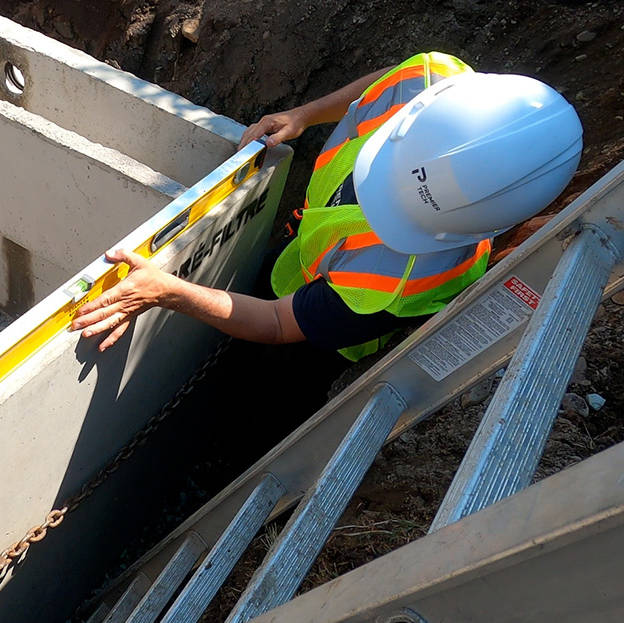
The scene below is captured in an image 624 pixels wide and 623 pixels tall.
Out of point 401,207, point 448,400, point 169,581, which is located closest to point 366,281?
point 401,207

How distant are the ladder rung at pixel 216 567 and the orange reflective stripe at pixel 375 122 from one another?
1509 mm

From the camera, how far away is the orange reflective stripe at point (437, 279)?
9.12ft

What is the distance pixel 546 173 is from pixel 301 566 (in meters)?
1.41

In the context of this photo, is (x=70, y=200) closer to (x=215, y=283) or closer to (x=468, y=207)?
(x=215, y=283)

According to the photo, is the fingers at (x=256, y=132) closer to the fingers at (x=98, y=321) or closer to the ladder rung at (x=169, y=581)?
the fingers at (x=98, y=321)

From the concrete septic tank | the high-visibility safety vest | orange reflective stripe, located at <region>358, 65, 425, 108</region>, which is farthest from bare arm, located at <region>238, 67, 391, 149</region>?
orange reflective stripe, located at <region>358, 65, 425, 108</region>

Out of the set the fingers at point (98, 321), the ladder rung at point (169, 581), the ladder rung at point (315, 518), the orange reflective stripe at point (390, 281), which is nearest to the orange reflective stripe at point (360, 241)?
the orange reflective stripe at point (390, 281)

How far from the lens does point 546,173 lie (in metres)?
2.45

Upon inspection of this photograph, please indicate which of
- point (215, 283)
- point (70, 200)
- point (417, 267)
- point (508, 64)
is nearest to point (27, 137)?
point (70, 200)

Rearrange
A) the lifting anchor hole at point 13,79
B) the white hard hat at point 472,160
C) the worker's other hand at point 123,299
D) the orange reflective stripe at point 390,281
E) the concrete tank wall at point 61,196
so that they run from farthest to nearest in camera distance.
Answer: the lifting anchor hole at point 13,79
the concrete tank wall at point 61,196
the orange reflective stripe at point 390,281
the worker's other hand at point 123,299
the white hard hat at point 472,160

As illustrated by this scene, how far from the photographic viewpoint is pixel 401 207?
2.61 metres

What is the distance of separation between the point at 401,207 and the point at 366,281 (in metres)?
0.32

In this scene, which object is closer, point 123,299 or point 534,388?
point 534,388

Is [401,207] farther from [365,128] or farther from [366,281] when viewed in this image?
[365,128]
